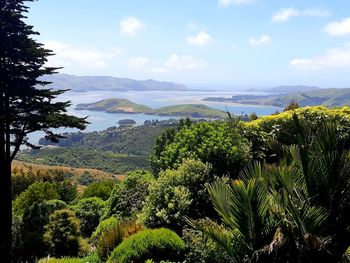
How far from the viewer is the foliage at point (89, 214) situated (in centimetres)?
1611

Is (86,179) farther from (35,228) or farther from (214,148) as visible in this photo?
(214,148)

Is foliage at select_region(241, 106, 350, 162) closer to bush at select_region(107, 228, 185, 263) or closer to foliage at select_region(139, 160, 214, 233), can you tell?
foliage at select_region(139, 160, 214, 233)

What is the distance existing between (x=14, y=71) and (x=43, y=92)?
1301mm

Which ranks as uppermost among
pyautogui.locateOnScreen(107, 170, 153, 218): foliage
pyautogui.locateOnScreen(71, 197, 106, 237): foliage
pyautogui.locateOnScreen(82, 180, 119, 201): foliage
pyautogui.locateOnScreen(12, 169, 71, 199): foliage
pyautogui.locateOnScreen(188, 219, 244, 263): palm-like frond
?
pyautogui.locateOnScreen(188, 219, 244, 263): palm-like frond

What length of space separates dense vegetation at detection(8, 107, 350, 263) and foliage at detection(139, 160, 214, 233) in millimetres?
25

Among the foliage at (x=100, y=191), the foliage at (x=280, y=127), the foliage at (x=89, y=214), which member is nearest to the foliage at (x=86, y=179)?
the foliage at (x=100, y=191)

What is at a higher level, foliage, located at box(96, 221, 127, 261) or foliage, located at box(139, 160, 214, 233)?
foliage, located at box(139, 160, 214, 233)

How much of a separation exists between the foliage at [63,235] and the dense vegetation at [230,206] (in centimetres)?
3

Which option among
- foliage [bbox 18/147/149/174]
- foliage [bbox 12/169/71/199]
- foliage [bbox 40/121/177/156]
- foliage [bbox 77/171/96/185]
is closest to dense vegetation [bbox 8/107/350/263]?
foliage [bbox 12/169/71/199]

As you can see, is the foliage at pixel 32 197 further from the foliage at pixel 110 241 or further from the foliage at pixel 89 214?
the foliage at pixel 110 241

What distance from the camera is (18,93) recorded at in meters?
14.2

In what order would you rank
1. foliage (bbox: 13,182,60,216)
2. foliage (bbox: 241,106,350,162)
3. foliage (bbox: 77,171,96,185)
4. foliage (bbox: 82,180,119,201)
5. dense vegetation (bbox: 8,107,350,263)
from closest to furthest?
dense vegetation (bbox: 8,107,350,263) → foliage (bbox: 241,106,350,162) → foliage (bbox: 13,182,60,216) → foliage (bbox: 82,180,119,201) → foliage (bbox: 77,171,96,185)

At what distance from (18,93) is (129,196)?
5.71 metres

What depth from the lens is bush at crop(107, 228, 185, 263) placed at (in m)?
7.60
